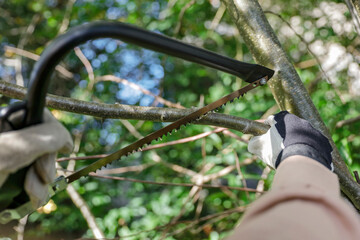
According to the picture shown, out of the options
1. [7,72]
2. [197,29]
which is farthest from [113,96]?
[7,72]

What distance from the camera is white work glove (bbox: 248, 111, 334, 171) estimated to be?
766 millimetres

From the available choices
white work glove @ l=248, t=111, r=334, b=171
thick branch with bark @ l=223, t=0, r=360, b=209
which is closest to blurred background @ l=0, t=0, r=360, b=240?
thick branch with bark @ l=223, t=0, r=360, b=209

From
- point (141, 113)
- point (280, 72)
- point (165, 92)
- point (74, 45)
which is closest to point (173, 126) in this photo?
point (141, 113)

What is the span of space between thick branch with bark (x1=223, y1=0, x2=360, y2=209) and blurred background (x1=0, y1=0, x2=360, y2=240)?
1.00 meters

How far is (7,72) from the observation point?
4.18 metres

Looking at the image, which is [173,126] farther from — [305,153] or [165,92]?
[165,92]

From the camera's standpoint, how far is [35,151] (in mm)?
596

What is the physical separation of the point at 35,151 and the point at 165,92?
3.41 m

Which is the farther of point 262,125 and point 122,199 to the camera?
point 122,199

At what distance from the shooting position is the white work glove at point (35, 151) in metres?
0.57

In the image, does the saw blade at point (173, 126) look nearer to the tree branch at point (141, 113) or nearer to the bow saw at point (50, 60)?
the tree branch at point (141, 113)

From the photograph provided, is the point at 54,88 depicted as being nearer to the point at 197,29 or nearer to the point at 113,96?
the point at 113,96

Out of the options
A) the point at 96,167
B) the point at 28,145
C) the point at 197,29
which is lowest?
the point at 197,29

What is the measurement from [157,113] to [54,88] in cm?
388
